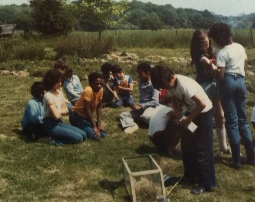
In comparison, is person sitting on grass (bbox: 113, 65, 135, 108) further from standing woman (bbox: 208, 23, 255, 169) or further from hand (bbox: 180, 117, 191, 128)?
hand (bbox: 180, 117, 191, 128)

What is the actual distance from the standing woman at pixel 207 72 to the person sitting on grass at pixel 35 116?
2661 millimetres

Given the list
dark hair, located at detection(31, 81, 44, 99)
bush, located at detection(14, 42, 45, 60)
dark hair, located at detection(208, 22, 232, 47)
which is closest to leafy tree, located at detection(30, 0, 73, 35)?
bush, located at detection(14, 42, 45, 60)

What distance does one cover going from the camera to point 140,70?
7.03 meters

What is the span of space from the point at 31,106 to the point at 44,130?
0.47 m

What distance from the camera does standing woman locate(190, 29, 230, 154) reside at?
553 cm

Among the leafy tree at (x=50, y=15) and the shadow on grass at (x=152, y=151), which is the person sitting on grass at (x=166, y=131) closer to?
the shadow on grass at (x=152, y=151)

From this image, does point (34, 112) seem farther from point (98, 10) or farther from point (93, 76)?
point (98, 10)

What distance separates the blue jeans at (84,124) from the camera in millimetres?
6582

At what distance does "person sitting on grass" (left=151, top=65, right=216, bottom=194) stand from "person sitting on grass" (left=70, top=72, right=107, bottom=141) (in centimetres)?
215

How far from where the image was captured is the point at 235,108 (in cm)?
520

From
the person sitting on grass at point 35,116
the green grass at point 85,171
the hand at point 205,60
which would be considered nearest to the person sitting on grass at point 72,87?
the green grass at point 85,171

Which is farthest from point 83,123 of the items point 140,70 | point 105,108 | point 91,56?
point 91,56

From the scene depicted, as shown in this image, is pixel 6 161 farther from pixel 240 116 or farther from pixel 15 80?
pixel 15 80

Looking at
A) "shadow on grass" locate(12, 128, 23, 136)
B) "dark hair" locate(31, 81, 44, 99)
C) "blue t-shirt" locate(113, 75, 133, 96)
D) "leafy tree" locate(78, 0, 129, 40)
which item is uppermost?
"leafy tree" locate(78, 0, 129, 40)
